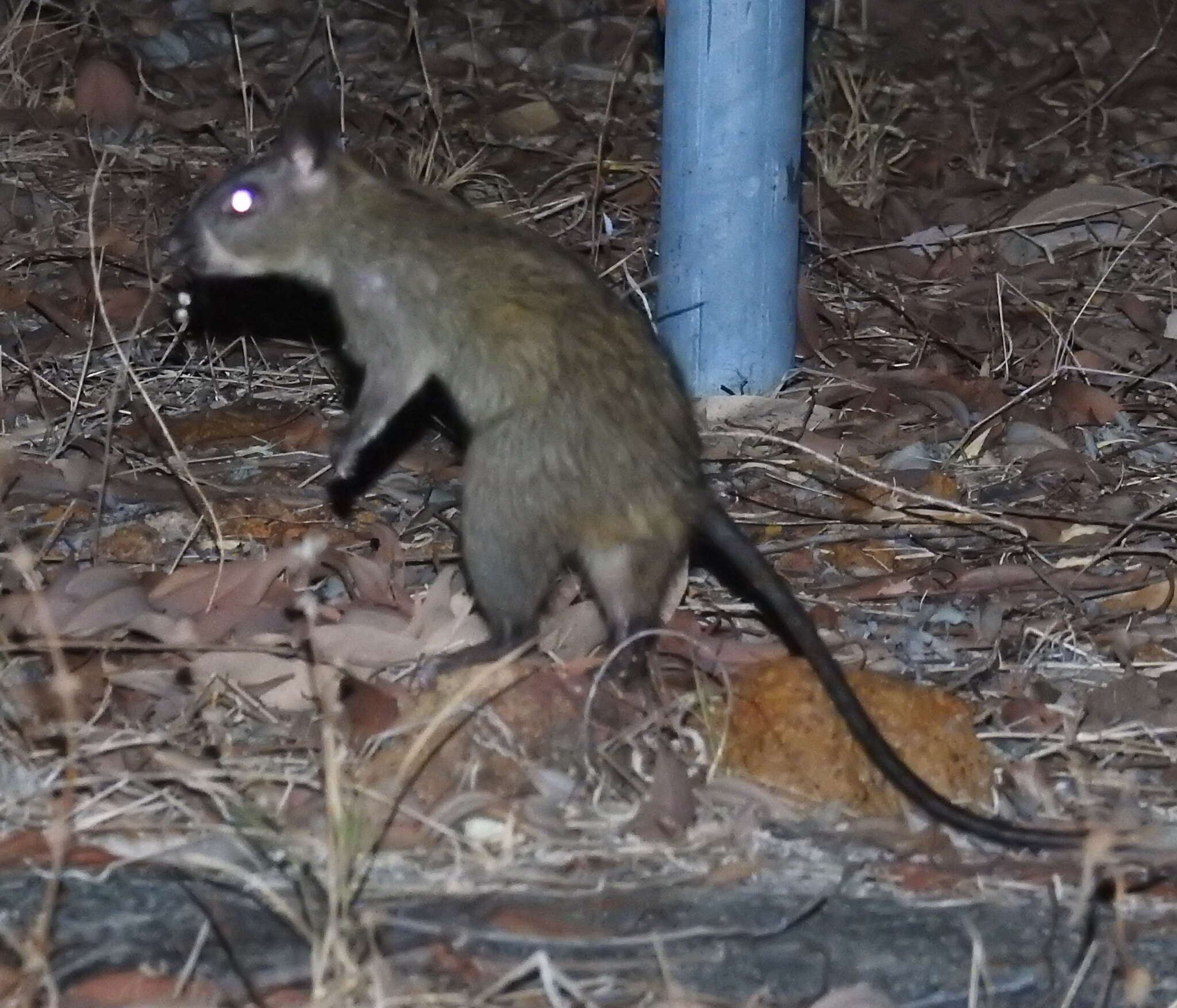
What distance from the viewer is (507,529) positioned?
455cm

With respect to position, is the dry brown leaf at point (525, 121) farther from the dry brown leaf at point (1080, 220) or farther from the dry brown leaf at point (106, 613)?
the dry brown leaf at point (106, 613)

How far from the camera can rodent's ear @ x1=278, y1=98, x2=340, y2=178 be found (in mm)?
5105

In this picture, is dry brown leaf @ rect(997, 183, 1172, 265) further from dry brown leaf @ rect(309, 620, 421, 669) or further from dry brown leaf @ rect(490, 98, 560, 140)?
dry brown leaf @ rect(309, 620, 421, 669)

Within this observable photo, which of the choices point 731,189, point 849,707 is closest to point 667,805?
point 849,707

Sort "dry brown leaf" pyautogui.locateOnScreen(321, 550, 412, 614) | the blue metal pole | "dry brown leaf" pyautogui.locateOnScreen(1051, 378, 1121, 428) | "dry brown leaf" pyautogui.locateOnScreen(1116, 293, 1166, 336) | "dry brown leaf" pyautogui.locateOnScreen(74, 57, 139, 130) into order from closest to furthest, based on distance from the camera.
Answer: "dry brown leaf" pyautogui.locateOnScreen(321, 550, 412, 614) < the blue metal pole < "dry brown leaf" pyautogui.locateOnScreen(1051, 378, 1121, 428) < "dry brown leaf" pyautogui.locateOnScreen(1116, 293, 1166, 336) < "dry brown leaf" pyautogui.locateOnScreen(74, 57, 139, 130)

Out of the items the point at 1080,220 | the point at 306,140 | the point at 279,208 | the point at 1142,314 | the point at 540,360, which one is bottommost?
the point at 1142,314

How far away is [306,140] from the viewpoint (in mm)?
5102

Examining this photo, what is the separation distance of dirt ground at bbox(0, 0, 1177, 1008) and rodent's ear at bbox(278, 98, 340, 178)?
55 centimetres

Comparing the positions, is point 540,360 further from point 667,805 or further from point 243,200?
point 667,805

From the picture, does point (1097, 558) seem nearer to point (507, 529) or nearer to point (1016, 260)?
point (507, 529)

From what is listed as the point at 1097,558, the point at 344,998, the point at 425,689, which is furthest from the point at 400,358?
the point at 344,998

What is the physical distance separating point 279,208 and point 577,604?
4.00ft

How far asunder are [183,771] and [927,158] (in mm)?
5318

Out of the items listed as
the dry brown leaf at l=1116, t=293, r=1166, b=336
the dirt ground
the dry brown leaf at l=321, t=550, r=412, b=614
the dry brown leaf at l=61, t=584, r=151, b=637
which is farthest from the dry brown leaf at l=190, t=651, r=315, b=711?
the dry brown leaf at l=1116, t=293, r=1166, b=336
